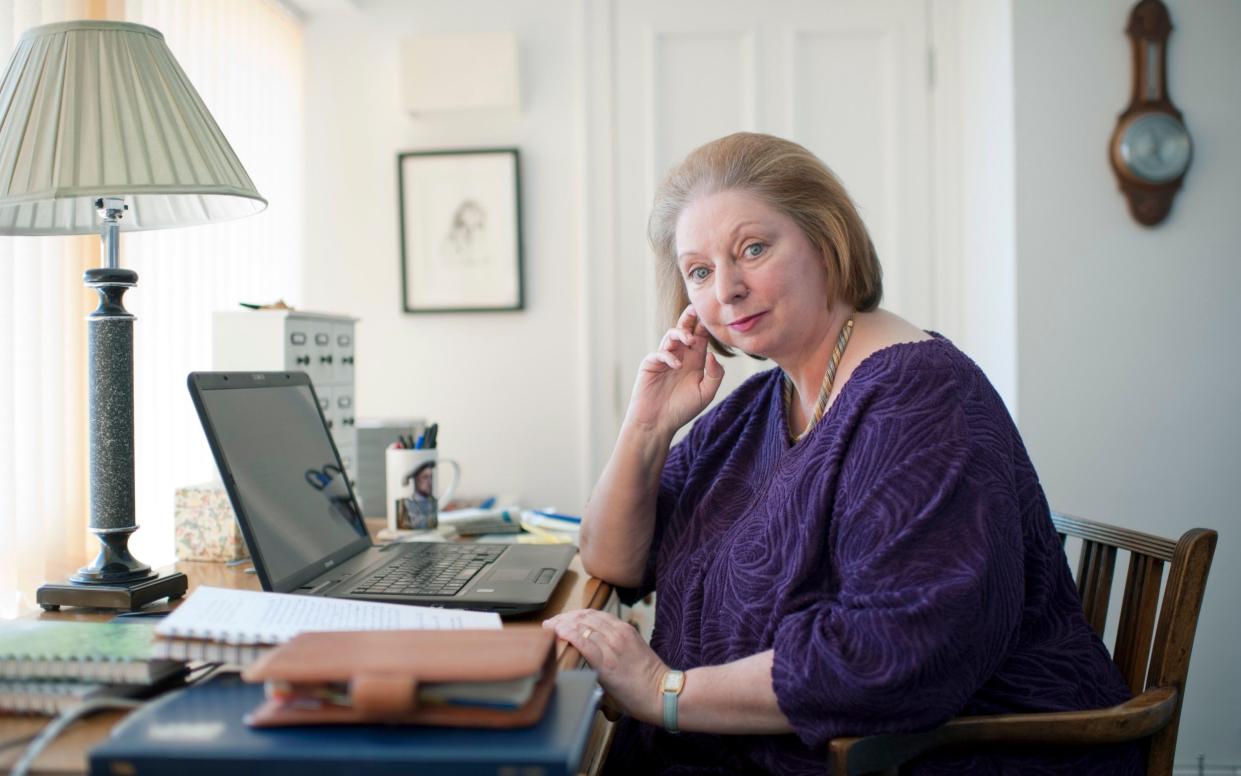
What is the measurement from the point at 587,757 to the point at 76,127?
3.12 ft

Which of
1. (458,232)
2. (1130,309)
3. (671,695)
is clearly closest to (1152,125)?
(1130,309)

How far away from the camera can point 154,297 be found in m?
2.16

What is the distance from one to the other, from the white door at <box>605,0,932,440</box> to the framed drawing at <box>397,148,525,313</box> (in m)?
0.34

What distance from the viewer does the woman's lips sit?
121 centimetres

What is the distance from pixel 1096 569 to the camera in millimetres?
1279

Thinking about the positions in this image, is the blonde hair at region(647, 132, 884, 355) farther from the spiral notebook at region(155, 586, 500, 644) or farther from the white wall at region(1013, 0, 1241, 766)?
the white wall at region(1013, 0, 1241, 766)

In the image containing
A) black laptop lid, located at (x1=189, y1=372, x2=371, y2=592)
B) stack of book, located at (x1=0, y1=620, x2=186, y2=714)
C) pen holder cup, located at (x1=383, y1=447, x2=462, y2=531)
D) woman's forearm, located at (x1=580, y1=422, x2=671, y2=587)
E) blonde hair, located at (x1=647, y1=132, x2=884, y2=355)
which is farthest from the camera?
pen holder cup, located at (x1=383, y1=447, x2=462, y2=531)

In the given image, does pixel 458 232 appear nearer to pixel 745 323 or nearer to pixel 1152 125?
pixel 745 323

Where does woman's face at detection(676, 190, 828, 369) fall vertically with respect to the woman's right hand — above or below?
above

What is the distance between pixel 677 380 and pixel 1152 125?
1.74 m

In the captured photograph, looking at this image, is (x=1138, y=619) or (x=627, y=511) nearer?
(x=1138, y=619)

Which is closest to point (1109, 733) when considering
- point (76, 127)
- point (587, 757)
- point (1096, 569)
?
point (1096, 569)

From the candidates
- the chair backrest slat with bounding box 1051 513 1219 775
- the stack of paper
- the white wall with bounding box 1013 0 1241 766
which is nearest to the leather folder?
the stack of paper

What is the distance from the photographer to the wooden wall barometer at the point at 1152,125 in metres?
2.38
